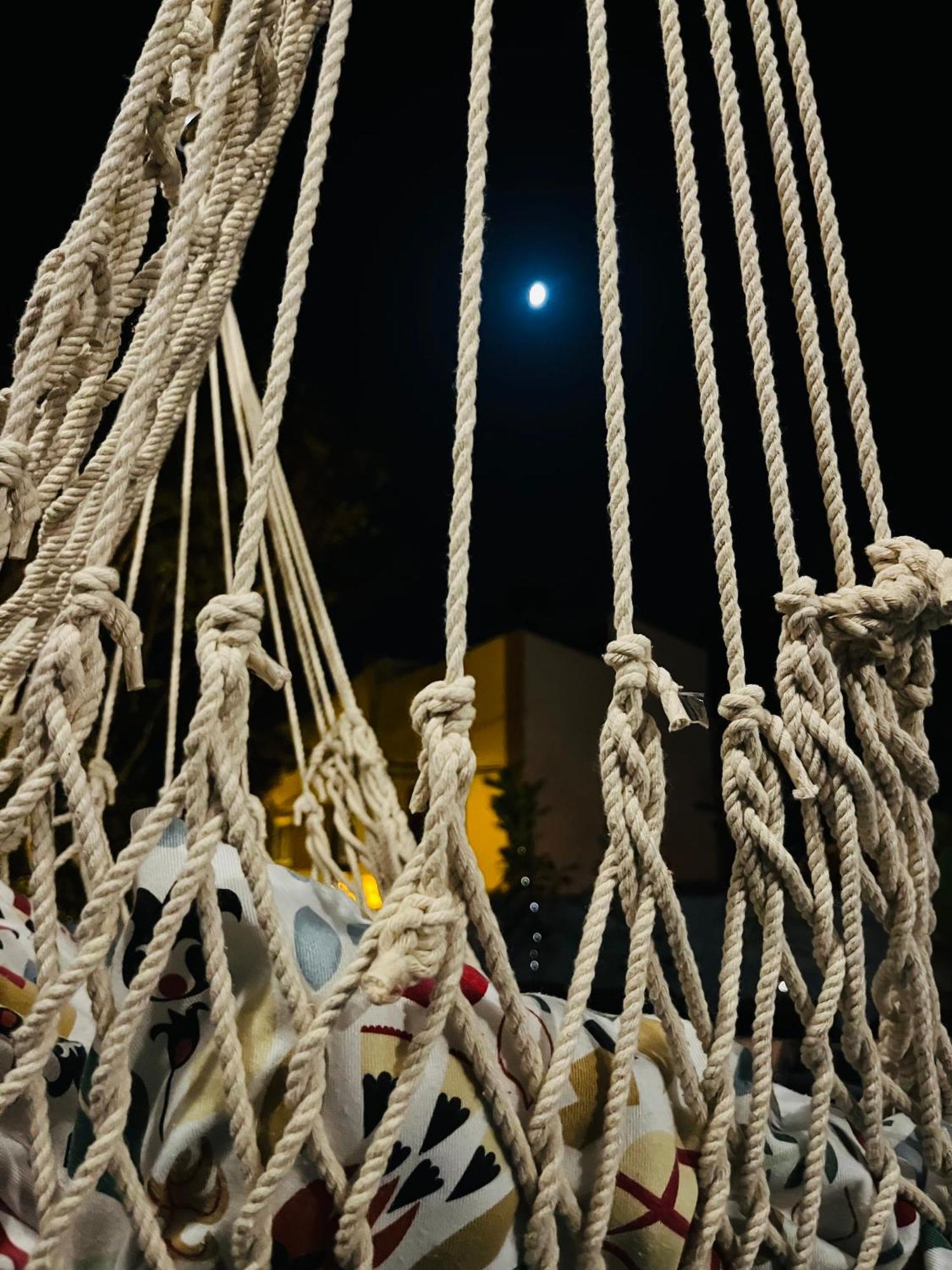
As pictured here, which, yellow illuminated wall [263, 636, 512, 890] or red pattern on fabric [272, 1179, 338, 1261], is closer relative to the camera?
red pattern on fabric [272, 1179, 338, 1261]

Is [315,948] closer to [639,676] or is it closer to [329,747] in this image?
[639,676]

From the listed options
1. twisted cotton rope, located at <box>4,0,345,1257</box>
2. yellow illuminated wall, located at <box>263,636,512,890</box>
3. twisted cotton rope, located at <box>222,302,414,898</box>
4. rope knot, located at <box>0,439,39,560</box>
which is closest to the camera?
twisted cotton rope, located at <box>4,0,345,1257</box>

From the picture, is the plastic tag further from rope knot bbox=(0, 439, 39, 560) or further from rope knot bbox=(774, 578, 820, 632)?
rope knot bbox=(0, 439, 39, 560)

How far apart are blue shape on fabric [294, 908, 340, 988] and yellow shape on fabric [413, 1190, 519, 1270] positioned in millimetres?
118

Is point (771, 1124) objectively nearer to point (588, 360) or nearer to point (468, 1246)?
point (468, 1246)

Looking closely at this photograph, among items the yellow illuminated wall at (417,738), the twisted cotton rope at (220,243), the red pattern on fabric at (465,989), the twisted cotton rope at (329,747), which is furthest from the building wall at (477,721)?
the red pattern on fabric at (465,989)

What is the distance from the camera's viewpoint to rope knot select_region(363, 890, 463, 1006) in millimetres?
401

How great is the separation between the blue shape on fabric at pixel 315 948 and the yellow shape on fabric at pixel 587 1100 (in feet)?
0.41

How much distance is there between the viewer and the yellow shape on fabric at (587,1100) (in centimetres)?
47

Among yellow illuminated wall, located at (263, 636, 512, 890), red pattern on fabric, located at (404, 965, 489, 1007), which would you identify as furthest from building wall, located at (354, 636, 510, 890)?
red pattern on fabric, located at (404, 965, 489, 1007)

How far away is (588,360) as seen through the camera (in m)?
2.30

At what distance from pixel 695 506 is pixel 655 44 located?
2.95 feet

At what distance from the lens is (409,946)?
0.42 m

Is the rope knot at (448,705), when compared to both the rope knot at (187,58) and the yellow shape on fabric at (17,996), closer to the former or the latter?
the yellow shape on fabric at (17,996)
